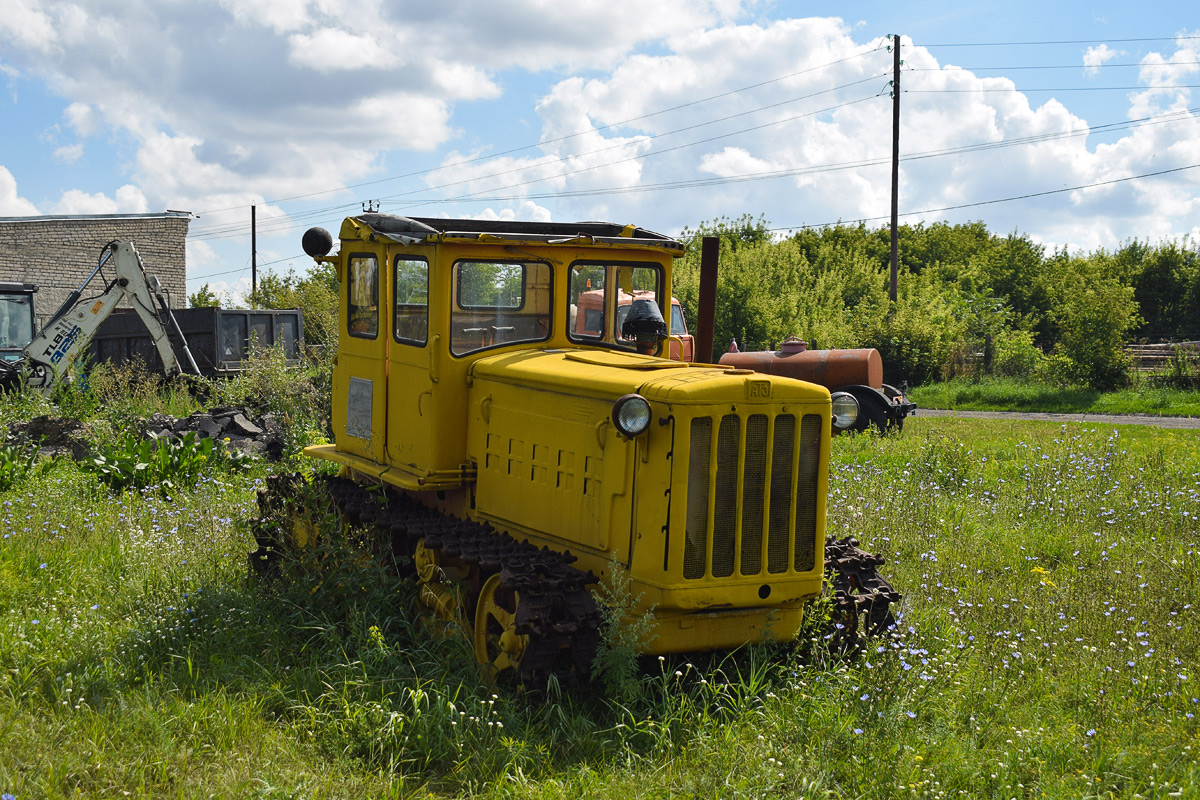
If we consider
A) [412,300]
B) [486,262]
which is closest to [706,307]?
[486,262]

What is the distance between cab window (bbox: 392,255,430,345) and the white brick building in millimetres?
26137

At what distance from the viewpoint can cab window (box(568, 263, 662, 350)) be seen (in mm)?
6457

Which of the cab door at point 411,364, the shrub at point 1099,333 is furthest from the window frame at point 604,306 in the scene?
the shrub at point 1099,333

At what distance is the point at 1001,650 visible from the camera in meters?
5.91

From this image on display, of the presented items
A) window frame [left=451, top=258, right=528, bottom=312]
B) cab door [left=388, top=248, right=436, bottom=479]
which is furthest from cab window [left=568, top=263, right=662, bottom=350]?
cab door [left=388, top=248, right=436, bottom=479]

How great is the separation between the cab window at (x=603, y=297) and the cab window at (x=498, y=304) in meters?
0.21

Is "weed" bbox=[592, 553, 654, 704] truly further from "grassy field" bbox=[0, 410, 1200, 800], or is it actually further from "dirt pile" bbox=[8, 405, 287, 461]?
"dirt pile" bbox=[8, 405, 287, 461]

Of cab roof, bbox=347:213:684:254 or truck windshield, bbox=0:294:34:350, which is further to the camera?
truck windshield, bbox=0:294:34:350

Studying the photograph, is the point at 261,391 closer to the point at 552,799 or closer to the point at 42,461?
the point at 42,461

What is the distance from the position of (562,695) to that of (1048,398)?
20.8 meters

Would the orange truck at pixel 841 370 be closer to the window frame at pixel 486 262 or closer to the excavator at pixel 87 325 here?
the window frame at pixel 486 262

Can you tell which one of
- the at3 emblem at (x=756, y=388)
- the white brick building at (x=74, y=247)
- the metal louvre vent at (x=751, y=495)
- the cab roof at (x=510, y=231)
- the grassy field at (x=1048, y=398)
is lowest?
the grassy field at (x=1048, y=398)

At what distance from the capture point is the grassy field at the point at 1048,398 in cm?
2084

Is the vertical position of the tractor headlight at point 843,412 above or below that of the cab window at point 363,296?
below
